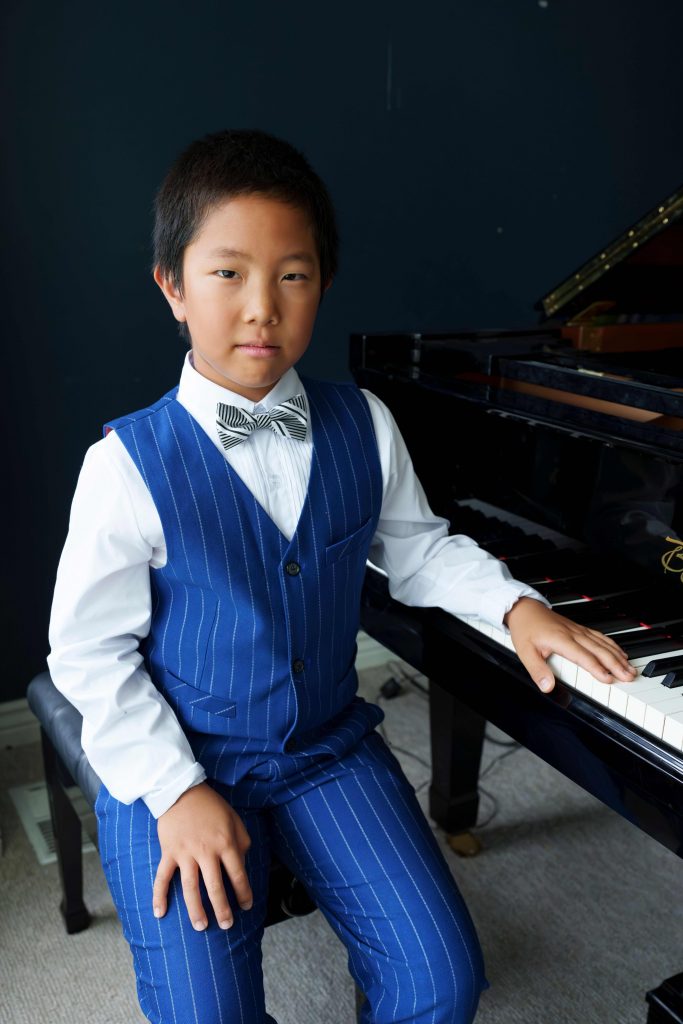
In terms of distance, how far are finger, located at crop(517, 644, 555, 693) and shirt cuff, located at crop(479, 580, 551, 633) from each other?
0.24 ft

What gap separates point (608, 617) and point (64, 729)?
90cm

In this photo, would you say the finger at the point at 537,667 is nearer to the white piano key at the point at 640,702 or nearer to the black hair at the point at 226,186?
the white piano key at the point at 640,702

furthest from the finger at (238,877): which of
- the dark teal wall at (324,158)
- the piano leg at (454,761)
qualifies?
the dark teal wall at (324,158)

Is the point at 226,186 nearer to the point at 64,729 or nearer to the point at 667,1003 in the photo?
the point at 64,729

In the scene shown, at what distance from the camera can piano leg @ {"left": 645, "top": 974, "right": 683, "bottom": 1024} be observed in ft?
4.31

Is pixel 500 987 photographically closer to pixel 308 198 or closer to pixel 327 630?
pixel 327 630

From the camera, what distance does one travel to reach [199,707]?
133 cm

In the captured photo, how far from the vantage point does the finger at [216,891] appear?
1169mm

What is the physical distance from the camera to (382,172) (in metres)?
2.65

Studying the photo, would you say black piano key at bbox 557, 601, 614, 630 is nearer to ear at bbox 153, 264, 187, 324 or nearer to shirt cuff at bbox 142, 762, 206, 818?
shirt cuff at bbox 142, 762, 206, 818

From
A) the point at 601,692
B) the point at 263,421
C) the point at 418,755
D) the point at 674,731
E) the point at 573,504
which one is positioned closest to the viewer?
the point at 674,731

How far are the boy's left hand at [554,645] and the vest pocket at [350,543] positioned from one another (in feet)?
0.79

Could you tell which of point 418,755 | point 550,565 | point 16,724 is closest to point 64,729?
point 550,565

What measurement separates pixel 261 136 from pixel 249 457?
1.49 feet
